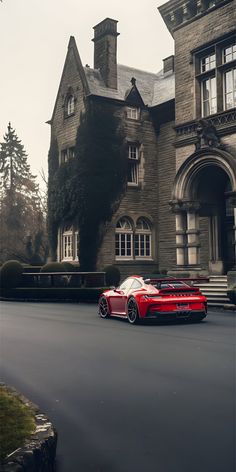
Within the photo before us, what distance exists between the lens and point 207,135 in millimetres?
21344

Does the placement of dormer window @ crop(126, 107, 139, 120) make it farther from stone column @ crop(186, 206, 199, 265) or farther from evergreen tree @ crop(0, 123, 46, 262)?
evergreen tree @ crop(0, 123, 46, 262)

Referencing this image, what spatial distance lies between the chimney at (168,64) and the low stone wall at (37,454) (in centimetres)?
3179

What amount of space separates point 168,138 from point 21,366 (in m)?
23.5

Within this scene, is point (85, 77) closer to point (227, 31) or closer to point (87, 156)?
point (87, 156)

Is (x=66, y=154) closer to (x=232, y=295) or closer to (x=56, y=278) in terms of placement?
(x=56, y=278)

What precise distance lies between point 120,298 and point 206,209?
35.8 ft

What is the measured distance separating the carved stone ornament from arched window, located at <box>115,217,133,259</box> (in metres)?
8.00

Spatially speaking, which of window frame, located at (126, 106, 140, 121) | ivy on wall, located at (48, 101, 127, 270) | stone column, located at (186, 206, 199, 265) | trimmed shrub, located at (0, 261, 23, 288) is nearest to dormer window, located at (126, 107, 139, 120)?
window frame, located at (126, 106, 140, 121)

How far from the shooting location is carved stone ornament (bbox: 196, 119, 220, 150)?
69.6ft

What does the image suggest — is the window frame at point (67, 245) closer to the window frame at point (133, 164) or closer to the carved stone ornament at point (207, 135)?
the window frame at point (133, 164)

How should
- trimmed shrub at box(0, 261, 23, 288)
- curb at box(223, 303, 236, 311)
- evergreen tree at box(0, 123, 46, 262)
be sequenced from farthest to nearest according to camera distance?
evergreen tree at box(0, 123, 46, 262) → trimmed shrub at box(0, 261, 23, 288) → curb at box(223, 303, 236, 311)

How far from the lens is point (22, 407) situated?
4070 millimetres

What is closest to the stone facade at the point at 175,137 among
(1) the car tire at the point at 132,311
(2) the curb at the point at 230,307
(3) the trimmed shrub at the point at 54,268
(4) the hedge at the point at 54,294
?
(3) the trimmed shrub at the point at 54,268

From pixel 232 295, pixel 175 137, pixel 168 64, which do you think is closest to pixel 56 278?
pixel 175 137
